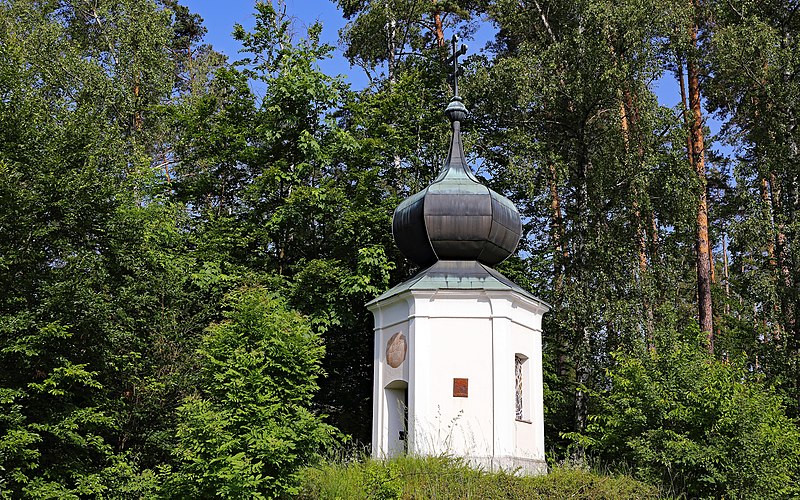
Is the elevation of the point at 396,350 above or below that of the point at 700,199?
below

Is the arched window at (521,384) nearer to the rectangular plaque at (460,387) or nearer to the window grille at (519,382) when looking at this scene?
the window grille at (519,382)

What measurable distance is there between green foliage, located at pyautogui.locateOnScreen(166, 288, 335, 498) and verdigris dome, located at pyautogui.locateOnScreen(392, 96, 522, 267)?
2571 mm

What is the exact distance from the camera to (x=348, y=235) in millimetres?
17891

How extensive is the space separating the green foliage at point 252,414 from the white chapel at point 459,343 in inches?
55.1

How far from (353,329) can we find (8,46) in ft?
30.3

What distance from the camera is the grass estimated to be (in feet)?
31.2

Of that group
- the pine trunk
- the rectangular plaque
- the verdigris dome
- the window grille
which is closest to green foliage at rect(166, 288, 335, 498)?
the rectangular plaque

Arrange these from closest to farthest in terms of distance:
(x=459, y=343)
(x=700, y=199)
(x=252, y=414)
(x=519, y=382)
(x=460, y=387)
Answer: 1. (x=252, y=414)
2. (x=460, y=387)
3. (x=459, y=343)
4. (x=519, y=382)
5. (x=700, y=199)

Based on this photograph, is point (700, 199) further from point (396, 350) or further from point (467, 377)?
point (396, 350)

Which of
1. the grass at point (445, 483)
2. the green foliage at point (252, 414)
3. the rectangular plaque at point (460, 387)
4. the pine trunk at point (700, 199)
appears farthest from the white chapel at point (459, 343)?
the pine trunk at point (700, 199)

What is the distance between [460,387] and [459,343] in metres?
0.65

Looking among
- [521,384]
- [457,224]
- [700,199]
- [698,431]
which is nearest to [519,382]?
[521,384]

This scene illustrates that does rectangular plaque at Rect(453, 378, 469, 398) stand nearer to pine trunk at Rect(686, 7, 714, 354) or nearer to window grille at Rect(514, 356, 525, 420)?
window grille at Rect(514, 356, 525, 420)

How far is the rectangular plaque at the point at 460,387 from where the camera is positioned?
11.5 m
